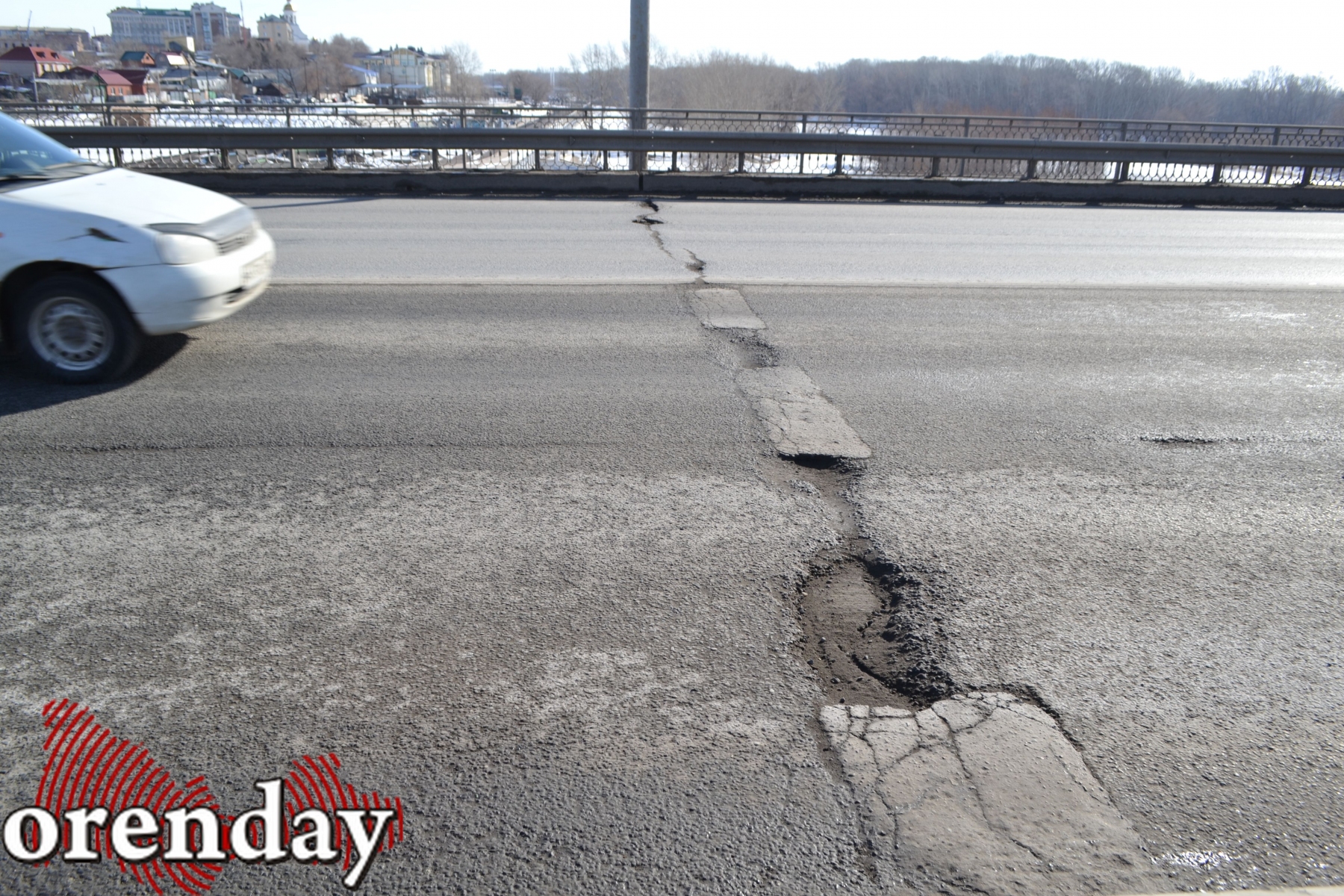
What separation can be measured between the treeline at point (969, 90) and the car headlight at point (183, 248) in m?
48.6

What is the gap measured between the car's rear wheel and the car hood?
0.47 m

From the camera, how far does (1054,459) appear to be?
17.1 ft

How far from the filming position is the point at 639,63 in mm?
17750

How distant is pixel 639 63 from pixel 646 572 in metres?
16.1

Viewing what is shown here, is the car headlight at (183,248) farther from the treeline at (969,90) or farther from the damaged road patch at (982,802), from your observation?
the treeline at (969,90)

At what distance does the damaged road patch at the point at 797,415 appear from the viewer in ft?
17.1

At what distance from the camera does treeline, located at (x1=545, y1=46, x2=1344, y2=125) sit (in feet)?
204

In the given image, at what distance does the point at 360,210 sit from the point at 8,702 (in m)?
12.2

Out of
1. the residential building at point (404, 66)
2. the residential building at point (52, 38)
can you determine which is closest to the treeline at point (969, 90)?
the residential building at point (404, 66)

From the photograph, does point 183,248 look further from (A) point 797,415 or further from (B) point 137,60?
(B) point 137,60

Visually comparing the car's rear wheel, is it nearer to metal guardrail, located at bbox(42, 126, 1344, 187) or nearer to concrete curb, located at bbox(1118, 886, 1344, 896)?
concrete curb, located at bbox(1118, 886, 1344, 896)

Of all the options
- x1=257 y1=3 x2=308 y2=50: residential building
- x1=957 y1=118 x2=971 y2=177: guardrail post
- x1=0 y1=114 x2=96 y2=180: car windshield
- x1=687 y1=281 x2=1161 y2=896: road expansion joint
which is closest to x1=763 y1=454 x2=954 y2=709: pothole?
x1=687 y1=281 x2=1161 y2=896: road expansion joint

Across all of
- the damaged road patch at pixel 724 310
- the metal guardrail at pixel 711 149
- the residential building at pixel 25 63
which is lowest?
the damaged road patch at pixel 724 310

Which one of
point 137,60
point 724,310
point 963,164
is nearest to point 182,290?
point 724,310
